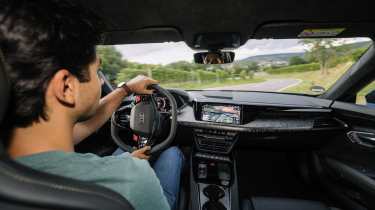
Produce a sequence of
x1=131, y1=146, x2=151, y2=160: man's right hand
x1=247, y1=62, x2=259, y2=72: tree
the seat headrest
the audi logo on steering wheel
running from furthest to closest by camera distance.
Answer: x1=247, y1=62, x2=259, y2=72: tree
the audi logo on steering wheel
x1=131, y1=146, x2=151, y2=160: man's right hand
the seat headrest

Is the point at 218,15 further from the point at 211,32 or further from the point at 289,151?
the point at 289,151

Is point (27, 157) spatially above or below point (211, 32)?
below

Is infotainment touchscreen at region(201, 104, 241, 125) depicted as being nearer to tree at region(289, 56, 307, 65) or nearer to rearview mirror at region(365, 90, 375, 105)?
tree at region(289, 56, 307, 65)

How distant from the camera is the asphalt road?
3.10 metres

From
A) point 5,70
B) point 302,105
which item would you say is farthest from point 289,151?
point 5,70

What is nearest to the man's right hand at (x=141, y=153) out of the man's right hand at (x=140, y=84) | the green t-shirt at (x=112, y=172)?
the man's right hand at (x=140, y=84)

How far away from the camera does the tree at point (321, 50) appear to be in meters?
2.82

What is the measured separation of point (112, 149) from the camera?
10.7ft

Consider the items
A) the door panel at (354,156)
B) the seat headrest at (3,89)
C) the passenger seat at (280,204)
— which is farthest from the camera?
the passenger seat at (280,204)

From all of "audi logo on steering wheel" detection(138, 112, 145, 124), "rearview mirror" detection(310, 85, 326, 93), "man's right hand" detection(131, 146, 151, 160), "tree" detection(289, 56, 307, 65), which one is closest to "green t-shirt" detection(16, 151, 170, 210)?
"man's right hand" detection(131, 146, 151, 160)

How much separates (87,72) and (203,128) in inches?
89.8

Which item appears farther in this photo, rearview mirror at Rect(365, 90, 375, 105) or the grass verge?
the grass verge

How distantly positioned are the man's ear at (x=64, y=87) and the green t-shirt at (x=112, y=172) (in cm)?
16

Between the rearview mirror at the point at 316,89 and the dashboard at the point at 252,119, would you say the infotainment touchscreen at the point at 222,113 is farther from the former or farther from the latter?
the rearview mirror at the point at 316,89
